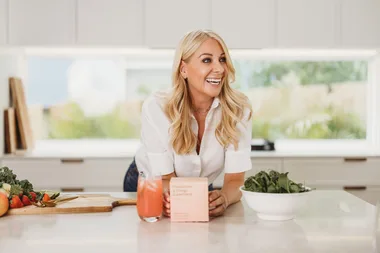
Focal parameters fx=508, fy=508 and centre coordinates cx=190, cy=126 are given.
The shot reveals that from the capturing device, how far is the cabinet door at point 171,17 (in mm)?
3979

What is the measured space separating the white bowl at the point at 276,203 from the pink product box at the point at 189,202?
0.14 m

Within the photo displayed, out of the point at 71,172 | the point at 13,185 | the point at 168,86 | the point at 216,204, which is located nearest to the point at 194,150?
the point at 216,204

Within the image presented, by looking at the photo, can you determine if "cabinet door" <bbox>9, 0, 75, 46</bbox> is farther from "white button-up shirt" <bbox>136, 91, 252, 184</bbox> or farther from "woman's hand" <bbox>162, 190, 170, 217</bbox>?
"woman's hand" <bbox>162, 190, 170, 217</bbox>

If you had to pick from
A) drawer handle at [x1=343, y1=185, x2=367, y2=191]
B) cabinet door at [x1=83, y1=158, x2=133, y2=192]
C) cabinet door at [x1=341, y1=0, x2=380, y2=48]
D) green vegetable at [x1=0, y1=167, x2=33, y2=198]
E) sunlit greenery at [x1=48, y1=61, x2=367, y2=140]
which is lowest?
drawer handle at [x1=343, y1=185, x2=367, y2=191]

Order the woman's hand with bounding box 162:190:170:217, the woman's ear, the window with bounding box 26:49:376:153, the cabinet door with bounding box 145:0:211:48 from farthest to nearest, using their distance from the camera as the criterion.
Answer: the window with bounding box 26:49:376:153 < the cabinet door with bounding box 145:0:211:48 < the woman's ear < the woman's hand with bounding box 162:190:170:217

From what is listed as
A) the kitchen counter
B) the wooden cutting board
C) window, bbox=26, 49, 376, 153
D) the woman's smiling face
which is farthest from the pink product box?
window, bbox=26, 49, 376, 153

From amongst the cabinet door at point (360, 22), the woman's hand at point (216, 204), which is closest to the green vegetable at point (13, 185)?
the woman's hand at point (216, 204)

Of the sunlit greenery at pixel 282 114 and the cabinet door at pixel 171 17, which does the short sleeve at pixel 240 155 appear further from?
the sunlit greenery at pixel 282 114

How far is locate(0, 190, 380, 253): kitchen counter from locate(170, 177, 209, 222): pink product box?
0.04 metres

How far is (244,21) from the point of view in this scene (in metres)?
4.02

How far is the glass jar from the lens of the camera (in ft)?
5.52

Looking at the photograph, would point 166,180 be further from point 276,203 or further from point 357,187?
point 357,187

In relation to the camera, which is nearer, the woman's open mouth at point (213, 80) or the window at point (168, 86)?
the woman's open mouth at point (213, 80)

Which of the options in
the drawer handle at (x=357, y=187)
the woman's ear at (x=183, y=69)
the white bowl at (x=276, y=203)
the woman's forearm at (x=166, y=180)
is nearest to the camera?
the white bowl at (x=276, y=203)
